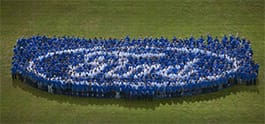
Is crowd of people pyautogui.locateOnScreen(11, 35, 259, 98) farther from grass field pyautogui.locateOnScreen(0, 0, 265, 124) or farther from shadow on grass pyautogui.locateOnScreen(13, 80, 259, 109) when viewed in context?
grass field pyautogui.locateOnScreen(0, 0, 265, 124)

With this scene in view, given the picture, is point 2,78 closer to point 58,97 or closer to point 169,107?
point 58,97

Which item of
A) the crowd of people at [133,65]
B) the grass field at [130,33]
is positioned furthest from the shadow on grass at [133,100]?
the crowd of people at [133,65]

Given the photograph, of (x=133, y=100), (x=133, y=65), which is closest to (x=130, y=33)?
(x=133, y=65)

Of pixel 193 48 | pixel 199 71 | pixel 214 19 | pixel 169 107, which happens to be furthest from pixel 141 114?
pixel 214 19

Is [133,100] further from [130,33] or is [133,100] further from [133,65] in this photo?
[130,33]

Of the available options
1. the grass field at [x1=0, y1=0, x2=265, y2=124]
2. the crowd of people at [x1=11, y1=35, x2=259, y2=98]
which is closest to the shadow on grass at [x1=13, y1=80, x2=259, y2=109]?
the grass field at [x1=0, y1=0, x2=265, y2=124]

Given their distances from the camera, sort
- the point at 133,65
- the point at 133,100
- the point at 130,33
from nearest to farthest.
Answer: the point at 133,100, the point at 133,65, the point at 130,33
